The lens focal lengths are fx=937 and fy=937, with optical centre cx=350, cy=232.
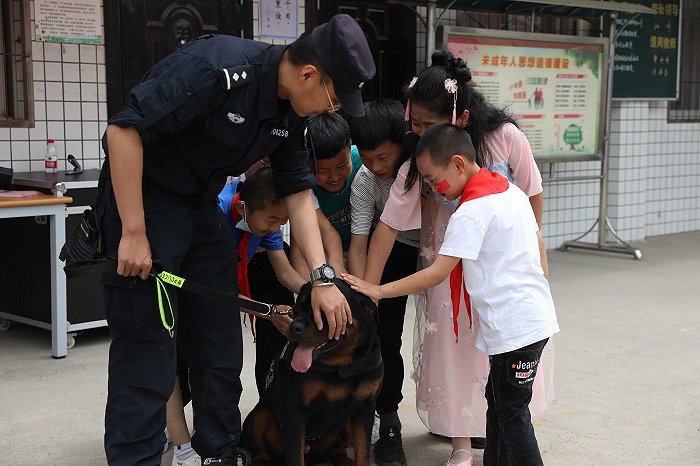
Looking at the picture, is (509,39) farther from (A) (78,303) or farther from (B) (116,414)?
(B) (116,414)

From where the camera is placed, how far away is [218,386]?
304 cm

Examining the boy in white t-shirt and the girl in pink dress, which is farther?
the girl in pink dress

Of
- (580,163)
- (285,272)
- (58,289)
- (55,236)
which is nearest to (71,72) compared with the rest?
(55,236)

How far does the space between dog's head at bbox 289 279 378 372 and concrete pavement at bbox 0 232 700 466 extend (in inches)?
31.5

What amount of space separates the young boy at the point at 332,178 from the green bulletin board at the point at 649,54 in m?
5.43

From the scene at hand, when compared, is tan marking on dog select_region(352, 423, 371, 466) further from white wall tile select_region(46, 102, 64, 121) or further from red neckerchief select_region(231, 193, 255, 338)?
white wall tile select_region(46, 102, 64, 121)

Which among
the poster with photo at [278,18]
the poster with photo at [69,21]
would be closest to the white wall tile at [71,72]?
the poster with photo at [69,21]

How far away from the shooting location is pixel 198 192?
2.85 m

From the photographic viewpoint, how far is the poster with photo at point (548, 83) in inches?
269

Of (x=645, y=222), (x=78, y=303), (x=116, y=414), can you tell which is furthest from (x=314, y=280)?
(x=645, y=222)

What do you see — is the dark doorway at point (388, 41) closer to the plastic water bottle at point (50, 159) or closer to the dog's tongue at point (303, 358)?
the plastic water bottle at point (50, 159)

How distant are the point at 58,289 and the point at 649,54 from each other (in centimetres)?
599

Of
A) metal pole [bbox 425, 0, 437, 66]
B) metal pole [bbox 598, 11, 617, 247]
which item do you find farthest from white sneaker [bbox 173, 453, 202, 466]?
metal pole [bbox 598, 11, 617, 247]

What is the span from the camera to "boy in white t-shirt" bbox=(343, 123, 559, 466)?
9.31ft
